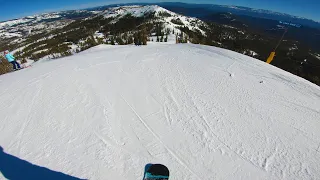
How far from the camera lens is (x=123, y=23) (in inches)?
4646

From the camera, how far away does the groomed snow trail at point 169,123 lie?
157 inches

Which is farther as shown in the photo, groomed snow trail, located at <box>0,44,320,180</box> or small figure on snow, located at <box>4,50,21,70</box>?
small figure on snow, located at <box>4,50,21,70</box>

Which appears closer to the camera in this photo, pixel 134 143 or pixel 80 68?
pixel 134 143

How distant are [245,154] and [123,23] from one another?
4966 inches

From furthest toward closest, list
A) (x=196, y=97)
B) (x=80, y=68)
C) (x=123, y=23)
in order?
(x=123, y=23)
(x=80, y=68)
(x=196, y=97)

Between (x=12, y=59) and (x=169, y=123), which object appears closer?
(x=169, y=123)

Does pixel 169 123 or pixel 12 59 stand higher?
pixel 169 123

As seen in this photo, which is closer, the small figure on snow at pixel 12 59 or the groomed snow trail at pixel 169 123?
the groomed snow trail at pixel 169 123

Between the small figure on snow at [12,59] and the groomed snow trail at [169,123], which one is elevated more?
the groomed snow trail at [169,123]

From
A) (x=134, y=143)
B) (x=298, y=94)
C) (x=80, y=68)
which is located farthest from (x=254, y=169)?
(x=80, y=68)

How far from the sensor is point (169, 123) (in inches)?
210

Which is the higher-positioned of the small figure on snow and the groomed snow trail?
the groomed snow trail

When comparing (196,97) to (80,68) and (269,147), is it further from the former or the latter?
(80,68)

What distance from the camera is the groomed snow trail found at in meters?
3.99
